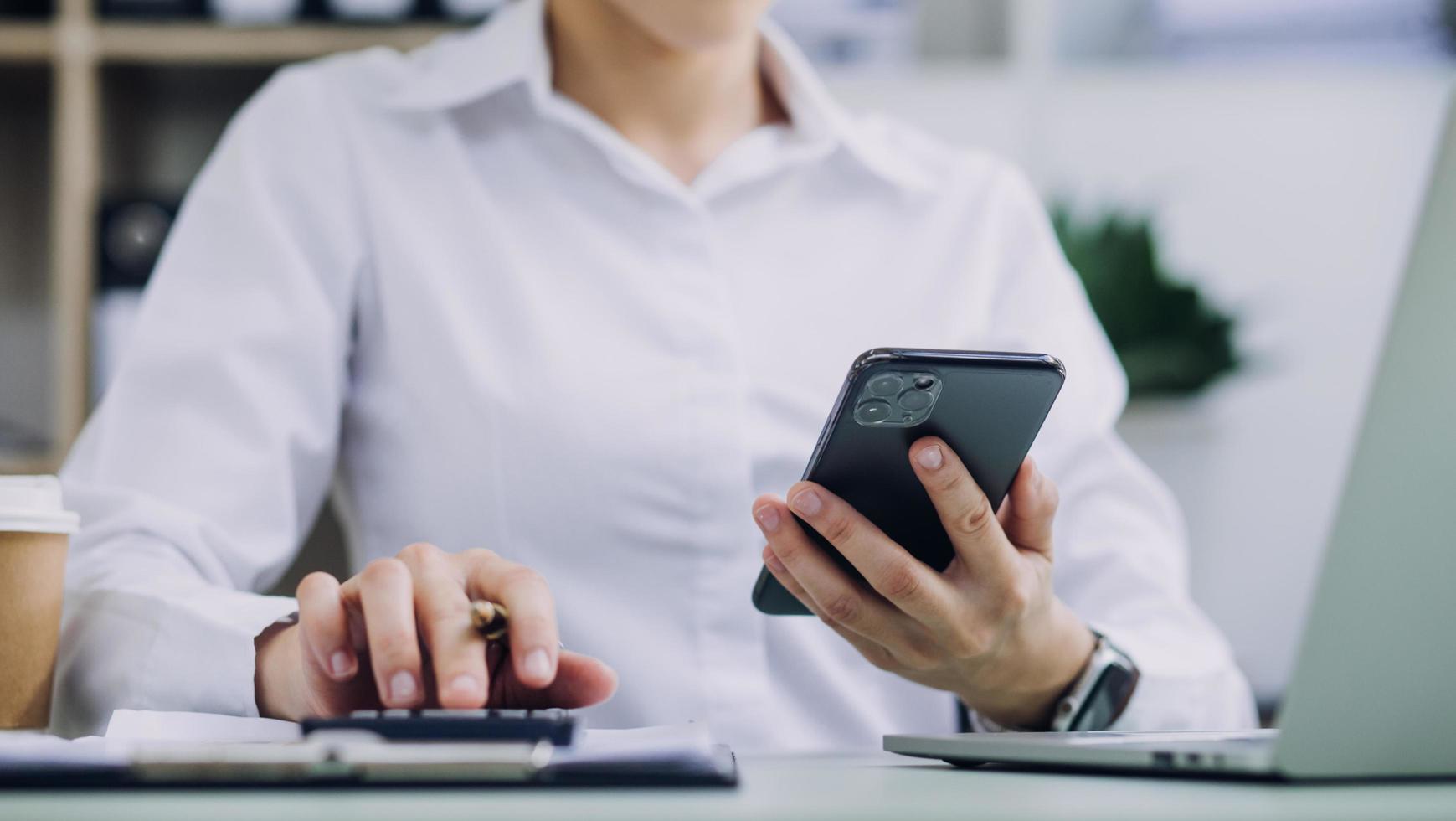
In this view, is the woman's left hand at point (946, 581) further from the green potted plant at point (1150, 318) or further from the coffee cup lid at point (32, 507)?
the green potted plant at point (1150, 318)

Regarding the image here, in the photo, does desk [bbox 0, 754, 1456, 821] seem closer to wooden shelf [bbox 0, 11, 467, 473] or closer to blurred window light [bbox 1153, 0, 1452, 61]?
wooden shelf [bbox 0, 11, 467, 473]

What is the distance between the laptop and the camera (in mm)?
326

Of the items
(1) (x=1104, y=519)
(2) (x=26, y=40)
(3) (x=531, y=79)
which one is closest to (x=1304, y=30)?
(1) (x=1104, y=519)

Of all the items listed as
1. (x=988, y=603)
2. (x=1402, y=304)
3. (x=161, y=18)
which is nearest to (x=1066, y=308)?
(x=988, y=603)

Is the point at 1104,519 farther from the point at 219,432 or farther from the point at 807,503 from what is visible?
the point at 219,432

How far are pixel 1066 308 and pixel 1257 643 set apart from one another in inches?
38.4

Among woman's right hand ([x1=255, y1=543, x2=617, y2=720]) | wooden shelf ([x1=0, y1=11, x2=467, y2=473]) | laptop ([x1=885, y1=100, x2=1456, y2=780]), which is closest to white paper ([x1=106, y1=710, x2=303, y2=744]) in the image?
woman's right hand ([x1=255, y1=543, x2=617, y2=720])

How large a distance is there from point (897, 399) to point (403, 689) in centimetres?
21

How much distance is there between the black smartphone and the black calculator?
0.57 ft

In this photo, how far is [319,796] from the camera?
30 centimetres

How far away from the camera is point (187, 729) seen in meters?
0.48

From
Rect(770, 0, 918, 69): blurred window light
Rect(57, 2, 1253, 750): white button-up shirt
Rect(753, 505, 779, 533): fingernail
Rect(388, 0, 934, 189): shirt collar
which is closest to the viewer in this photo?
Rect(753, 505, 779, 533): fingernail

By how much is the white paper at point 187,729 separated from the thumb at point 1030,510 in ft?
1.08

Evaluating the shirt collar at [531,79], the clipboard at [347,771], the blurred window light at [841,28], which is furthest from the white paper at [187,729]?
the blurred window light at [841,28]
